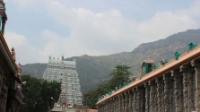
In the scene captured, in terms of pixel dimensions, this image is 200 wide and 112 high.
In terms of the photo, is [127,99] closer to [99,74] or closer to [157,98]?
[157,98]

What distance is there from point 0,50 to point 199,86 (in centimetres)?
1142

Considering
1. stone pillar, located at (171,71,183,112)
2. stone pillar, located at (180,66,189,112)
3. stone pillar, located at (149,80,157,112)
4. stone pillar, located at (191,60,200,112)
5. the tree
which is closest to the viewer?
stone pillar, located at (191,60,200,112)

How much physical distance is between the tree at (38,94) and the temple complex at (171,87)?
3626cm

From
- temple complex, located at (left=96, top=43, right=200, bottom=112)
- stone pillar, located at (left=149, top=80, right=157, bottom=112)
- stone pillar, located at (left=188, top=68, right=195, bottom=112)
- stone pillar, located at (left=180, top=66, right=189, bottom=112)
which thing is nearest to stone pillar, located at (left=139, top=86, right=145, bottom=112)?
temple complex, located at (left=96, top=43, right=200, bottom=112)

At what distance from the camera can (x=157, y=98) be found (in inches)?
1005

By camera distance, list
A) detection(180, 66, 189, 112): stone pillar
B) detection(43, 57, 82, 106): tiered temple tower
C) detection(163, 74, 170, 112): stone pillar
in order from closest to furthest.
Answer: detection(180, 66, 189, 112): stone pillar, detection(163, 74, 170, 112): stone pillar, detection(43, 57, 82, 106): tiered temple tower

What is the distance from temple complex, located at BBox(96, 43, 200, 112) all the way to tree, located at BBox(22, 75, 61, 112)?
3626 centimetres

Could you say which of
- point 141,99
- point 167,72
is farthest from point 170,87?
point 141,99

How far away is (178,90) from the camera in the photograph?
20.8 m

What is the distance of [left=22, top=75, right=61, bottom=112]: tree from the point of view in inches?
2569

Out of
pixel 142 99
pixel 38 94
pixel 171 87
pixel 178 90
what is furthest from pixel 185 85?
pixel 38 94

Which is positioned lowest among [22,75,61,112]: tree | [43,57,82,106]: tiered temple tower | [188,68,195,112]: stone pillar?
[188,68,195,112]: stone pillar

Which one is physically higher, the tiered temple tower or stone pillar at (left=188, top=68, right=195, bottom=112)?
the tiered temple tower

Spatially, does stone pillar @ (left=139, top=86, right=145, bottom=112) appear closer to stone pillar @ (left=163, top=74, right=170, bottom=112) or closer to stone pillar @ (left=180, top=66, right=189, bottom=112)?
stone pillar @ (left=163, top=74, right=170, bottom=112)
